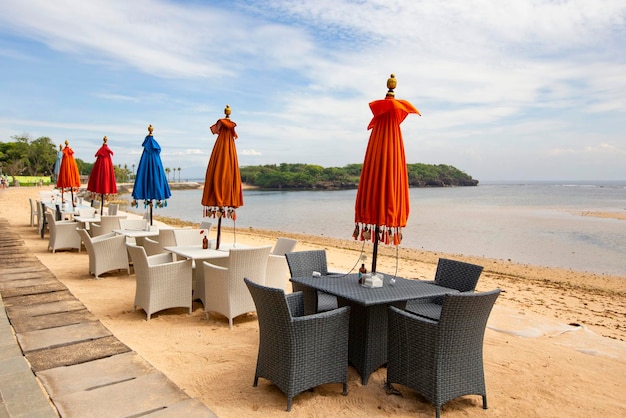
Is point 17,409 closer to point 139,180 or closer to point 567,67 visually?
point 139,180

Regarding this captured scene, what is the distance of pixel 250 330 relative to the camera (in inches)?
169

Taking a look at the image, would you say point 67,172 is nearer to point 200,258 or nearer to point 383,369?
point 200,258

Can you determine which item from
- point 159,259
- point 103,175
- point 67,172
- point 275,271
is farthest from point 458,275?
point 67,172

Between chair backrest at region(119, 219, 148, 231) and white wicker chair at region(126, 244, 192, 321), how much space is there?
132 inches

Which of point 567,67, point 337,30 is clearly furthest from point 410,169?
point 337,30

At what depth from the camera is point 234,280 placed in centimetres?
432

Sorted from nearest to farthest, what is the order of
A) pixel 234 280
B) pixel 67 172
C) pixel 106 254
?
pixel 234 280 → pixel 106 254 → pixel 67 172

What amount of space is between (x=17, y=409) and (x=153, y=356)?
109cm

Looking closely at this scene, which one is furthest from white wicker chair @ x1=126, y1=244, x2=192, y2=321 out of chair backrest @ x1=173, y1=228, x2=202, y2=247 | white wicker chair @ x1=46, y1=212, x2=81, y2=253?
white wicker chair @ x1=46, y1=212, x2=81, y2=253

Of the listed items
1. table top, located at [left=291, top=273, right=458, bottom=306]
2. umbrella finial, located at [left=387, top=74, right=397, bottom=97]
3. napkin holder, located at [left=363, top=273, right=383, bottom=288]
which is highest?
umbrella finial, located at [left=387, top=74, right=397, bottom=97]

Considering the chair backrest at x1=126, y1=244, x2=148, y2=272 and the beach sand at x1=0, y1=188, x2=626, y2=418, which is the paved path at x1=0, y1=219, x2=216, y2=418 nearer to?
the beach sand at x1=0, y1=188, x2=626, y2=418

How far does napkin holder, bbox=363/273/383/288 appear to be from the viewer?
11.2 ft

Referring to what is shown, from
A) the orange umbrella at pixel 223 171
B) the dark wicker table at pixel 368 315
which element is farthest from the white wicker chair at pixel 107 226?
the dark wicker table at pixel 368 315

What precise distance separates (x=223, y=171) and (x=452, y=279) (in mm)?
3073
